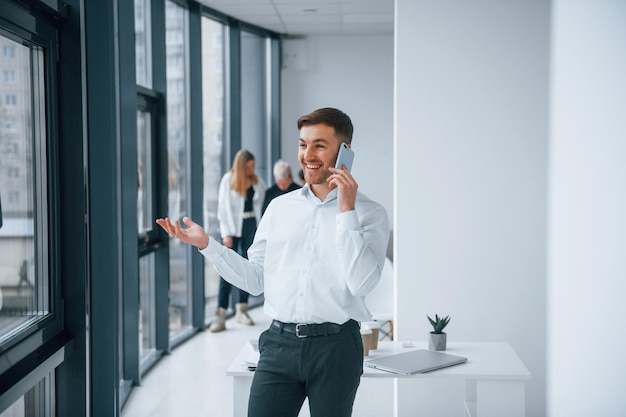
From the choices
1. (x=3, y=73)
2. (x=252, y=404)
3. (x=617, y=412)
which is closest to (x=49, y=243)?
(x=3, y=73)

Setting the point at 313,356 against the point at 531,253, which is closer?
the point at 313,356

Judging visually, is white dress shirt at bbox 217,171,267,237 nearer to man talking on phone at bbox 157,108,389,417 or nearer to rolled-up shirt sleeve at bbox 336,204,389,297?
man talking on phone at bbox 157,108,389,417

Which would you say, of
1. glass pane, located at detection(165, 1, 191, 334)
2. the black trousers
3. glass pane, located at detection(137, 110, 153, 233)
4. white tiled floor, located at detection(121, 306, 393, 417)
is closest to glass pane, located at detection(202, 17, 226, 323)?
→ glass pane, located at detection(165, 1, 191, 334)

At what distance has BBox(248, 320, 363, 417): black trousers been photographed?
2.24m

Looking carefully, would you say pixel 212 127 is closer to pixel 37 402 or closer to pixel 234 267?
pixel 37 402

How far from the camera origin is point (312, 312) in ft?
7.49

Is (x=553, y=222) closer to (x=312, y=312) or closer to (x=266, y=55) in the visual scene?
(x=312, y=312)

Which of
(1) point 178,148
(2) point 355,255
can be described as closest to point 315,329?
(2) point 355,255

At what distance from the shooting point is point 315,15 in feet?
25.9

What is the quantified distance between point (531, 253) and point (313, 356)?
210 cm

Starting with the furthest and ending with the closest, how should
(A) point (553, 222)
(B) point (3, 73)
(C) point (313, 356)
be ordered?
(A) point (553, 222), (B) point (3, 73), (C) point (313, 356)

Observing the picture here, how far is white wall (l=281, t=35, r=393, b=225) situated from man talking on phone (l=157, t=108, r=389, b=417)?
6.67 m

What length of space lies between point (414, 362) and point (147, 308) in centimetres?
340

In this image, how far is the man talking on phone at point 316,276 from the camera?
2.24 m
